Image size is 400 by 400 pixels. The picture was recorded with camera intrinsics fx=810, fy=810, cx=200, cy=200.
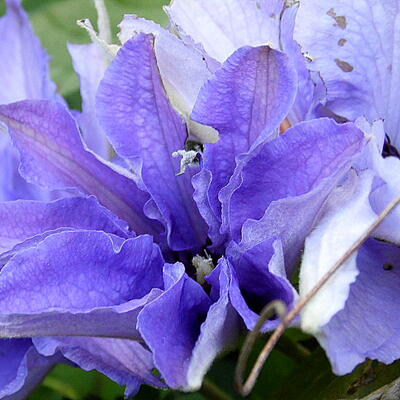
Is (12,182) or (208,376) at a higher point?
(12,182)

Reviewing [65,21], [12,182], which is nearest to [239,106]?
[12,182]

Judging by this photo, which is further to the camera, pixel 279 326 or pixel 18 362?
pixel 18 362

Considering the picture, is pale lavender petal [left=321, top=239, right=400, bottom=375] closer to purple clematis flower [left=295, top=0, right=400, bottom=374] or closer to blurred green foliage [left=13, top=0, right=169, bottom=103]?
purple clematis flower [left=295, top=0, right=400, bottom=374]

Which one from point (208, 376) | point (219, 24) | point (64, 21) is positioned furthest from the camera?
point (64, 21)

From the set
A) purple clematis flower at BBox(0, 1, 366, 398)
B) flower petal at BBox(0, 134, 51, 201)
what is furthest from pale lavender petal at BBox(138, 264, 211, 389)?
flower petal at BBox(0, 134, 51, 201)

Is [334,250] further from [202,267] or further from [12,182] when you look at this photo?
[12,182]

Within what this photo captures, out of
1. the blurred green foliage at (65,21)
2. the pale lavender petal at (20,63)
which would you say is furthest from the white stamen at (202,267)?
the blurred green foliage at (65,21)

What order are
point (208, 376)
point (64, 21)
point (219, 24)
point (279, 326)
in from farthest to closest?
point (64, 21), point (208, 376), point (219, 24), point (279, 326)
